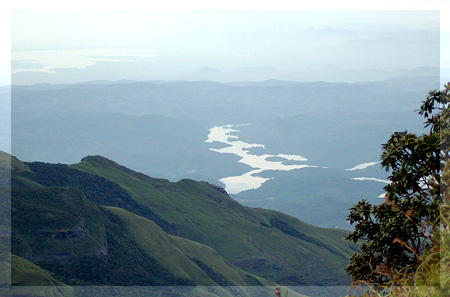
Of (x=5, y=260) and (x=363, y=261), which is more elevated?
(x=363, y=261)

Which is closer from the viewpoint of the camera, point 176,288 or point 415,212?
point 415,212

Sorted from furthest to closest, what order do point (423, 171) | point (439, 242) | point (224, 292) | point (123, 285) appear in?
point (224, 292) < point (123, 285) < point (423, 171) < point (439, 242)

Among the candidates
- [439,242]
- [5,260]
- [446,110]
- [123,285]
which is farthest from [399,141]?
[123,285]

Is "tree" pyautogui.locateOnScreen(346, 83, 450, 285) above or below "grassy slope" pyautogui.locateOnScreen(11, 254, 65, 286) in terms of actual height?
above

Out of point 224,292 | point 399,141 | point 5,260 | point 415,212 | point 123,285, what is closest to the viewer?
point 415,212

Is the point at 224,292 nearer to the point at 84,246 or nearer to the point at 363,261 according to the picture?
the point at 84,246

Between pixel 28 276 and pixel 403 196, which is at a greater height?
pixel 403 196

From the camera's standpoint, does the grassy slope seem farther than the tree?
Yes

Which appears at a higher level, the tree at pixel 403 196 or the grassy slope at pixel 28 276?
the tree at pixel 403 196

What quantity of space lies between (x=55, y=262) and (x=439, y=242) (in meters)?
176

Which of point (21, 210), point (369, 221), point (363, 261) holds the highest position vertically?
point (369, 221)

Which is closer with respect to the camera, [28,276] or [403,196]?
[403,196]

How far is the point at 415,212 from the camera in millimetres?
18781

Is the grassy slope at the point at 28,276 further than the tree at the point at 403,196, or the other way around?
the grassy slope at the point at 28,276
